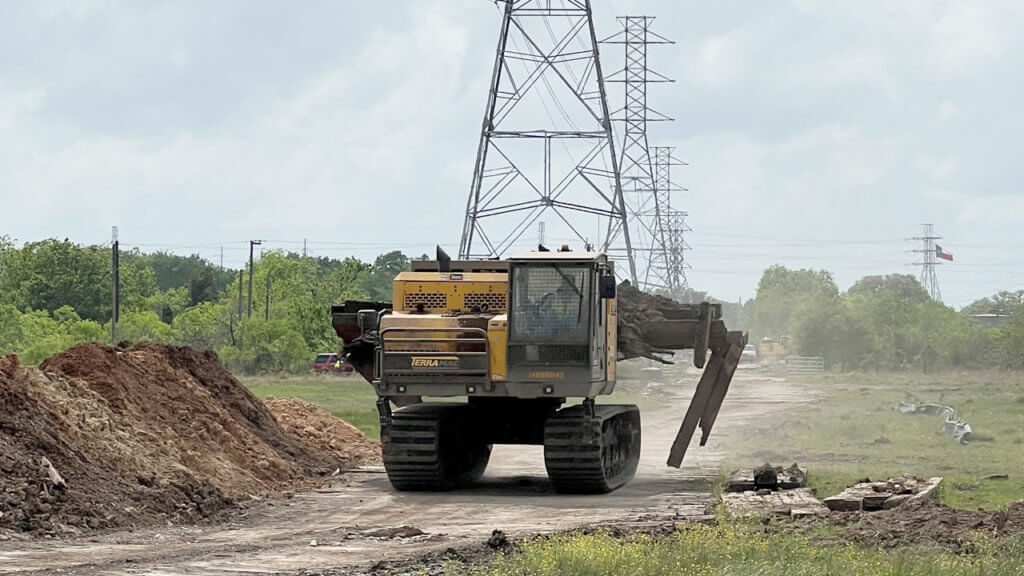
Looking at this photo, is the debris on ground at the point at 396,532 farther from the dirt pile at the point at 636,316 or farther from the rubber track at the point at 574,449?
the dirt pile at the point at 636,316

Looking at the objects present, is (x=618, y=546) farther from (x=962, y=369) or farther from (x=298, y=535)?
(x=962, y=369)

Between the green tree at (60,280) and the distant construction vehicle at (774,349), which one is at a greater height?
the green tree at (60,280)

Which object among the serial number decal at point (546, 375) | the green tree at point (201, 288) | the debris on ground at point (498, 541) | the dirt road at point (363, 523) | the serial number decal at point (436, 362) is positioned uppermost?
the green tree at point (201, 288)

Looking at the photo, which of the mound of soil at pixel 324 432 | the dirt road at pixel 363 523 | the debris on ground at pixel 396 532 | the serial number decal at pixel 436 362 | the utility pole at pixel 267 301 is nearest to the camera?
the dirt road at pixel 363 523

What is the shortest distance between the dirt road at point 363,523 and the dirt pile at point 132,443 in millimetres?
768

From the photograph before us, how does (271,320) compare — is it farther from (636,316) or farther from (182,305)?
(636,316)

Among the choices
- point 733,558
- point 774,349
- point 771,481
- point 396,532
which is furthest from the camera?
point 774,349

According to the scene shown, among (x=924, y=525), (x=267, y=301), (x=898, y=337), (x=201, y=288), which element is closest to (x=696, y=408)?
(x=924, y=525)

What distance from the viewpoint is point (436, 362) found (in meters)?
22.8

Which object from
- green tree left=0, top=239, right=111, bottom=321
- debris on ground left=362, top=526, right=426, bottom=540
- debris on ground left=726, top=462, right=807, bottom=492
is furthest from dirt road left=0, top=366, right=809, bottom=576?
green tree left=0, top=239, right=111, bottom=321

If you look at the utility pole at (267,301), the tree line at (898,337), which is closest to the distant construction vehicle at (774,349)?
the tree line at (898,337)

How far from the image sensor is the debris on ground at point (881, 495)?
64.6 feet

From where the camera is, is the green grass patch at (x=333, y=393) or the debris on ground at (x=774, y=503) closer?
the debris on ground at (x=774, y=503)

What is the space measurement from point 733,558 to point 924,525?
411 centimetres
